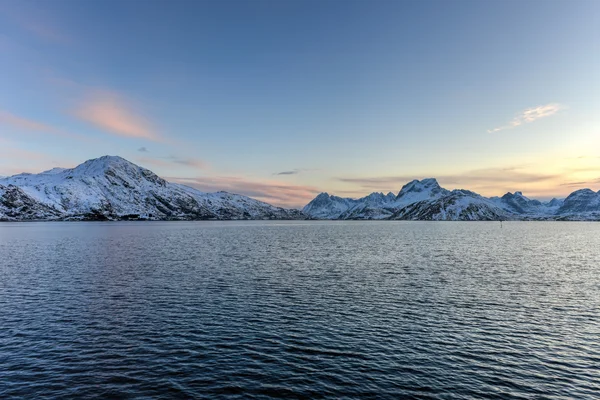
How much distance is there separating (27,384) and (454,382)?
108ft

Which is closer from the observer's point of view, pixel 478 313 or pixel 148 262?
pixel 478 313

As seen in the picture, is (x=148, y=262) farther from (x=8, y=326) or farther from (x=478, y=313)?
(x=478, y=313)

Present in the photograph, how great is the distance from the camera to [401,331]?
1538 inches

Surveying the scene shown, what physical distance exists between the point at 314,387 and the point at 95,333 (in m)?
25.9

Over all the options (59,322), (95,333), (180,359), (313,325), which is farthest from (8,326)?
(313,325)

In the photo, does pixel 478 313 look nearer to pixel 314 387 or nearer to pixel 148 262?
pixel 314 387

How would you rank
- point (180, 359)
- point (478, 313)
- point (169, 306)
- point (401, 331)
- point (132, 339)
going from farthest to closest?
point (169, 306)
point (478, 313)
point (401, 331)
point (132, 339)
point (180, 359)

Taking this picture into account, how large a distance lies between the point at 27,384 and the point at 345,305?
35.5m

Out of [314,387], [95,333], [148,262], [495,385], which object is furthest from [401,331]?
[148,262]

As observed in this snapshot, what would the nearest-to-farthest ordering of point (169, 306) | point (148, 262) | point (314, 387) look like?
point (314, 387), point (169, 306), point (148, 262)

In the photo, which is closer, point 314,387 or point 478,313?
point 314,387

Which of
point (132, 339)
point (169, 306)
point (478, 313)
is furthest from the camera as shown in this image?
point (169, 306)

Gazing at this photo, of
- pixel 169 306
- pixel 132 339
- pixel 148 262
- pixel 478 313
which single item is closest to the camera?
pixel 132 339

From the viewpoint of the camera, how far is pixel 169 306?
48.8m
